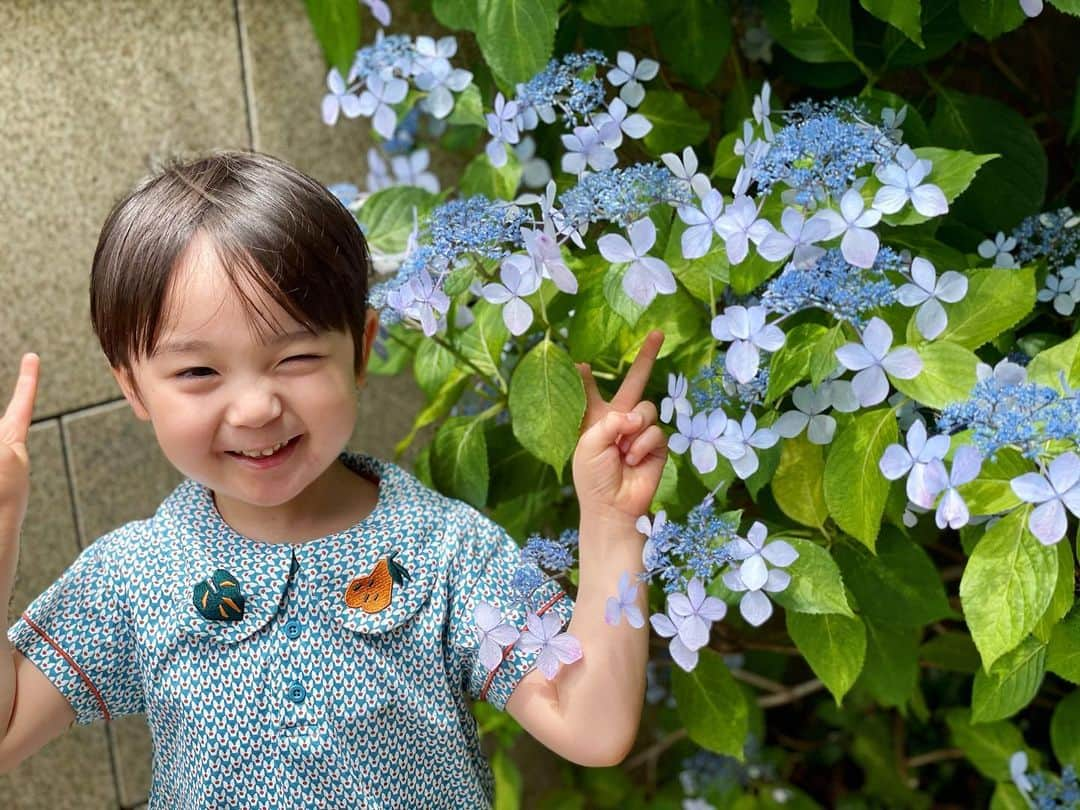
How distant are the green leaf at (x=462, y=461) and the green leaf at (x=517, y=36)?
341mm

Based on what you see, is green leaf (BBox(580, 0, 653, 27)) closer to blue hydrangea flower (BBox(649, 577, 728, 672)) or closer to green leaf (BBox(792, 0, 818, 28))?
green leaf (BBox(792, 0, 818, 28))

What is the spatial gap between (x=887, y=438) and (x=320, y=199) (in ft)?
1.71

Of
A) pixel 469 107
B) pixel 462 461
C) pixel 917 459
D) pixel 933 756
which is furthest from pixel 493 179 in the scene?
pixel 933 756

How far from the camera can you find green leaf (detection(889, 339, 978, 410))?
2.93ft

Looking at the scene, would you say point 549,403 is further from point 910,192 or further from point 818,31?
point 818,31

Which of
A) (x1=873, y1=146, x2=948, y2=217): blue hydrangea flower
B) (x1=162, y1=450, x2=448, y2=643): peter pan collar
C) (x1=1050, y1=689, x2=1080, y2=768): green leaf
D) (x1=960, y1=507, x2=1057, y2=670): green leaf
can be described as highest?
(x1=873, y1=146, x2=948, y2=217): blue hydrangea flower

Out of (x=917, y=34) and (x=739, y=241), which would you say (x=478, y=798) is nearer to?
(x=739, y=241)

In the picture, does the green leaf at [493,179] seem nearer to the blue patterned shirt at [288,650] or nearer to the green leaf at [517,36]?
the green leaf at [517,36]

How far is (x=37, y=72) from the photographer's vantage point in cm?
133

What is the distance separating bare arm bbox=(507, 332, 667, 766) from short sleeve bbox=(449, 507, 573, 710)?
4cm

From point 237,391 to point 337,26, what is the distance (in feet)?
1.87

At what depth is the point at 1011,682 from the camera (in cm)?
105

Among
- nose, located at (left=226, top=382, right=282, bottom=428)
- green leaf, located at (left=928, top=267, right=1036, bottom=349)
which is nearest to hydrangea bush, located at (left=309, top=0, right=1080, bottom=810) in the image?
green leaf, located at (left=928, top=267, right=1036, bottom=349)

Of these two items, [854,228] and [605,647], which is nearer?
[854,228]
